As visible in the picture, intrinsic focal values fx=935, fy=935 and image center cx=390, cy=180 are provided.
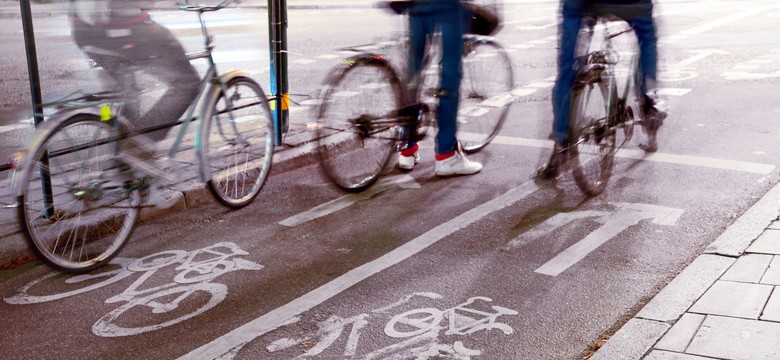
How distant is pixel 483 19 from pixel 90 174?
2.87 m

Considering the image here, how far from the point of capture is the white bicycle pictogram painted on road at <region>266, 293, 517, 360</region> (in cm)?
383

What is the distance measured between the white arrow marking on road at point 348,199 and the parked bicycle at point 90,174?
0.57 meters

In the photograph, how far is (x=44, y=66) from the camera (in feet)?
35.0

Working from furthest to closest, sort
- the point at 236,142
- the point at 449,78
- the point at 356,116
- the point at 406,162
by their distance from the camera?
the point at 406,162, the point at 449,78, the point at 356,116, the point at 236,142

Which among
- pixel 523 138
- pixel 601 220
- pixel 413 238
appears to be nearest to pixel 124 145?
pixel 413 238

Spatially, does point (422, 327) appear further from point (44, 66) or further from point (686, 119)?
point (44, 66)

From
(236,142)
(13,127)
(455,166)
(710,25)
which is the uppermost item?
(236,142)

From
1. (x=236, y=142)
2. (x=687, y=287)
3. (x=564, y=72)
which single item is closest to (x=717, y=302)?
(x=687, y=287)

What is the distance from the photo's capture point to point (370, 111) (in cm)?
593

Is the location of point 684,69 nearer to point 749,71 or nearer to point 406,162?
point 749,71

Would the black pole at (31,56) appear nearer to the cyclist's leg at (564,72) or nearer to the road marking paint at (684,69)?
the cyclist's leg at (564,72)

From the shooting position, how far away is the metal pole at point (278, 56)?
21.7 feet

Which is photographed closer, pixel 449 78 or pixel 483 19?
pixel 449 78

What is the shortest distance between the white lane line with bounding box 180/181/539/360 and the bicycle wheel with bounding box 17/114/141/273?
1.17m
